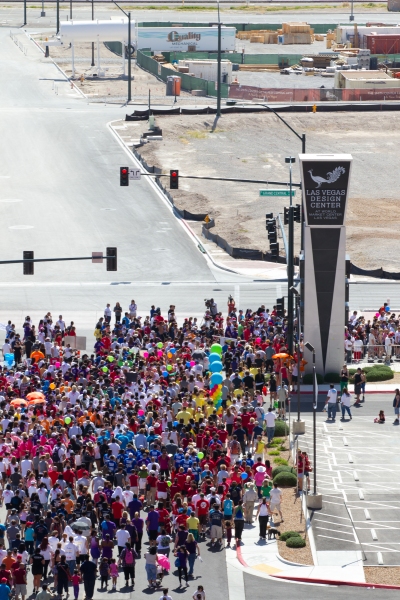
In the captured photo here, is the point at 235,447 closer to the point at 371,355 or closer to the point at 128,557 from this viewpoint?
the point at 128,557

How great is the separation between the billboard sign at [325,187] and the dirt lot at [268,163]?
20.9 metres

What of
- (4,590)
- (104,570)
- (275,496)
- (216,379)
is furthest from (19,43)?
(4,590)

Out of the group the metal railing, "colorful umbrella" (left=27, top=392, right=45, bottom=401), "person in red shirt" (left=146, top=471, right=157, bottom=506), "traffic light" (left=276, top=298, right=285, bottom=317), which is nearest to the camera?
"person in red shirt" (left=146, top=471, right=157, bottom=506)

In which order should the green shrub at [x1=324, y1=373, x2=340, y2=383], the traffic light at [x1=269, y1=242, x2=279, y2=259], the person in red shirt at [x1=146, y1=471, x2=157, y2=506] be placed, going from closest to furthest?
the person in red shirt at [x1=146, y1=471, x2=157, y2=506]
the green shrub at [x1=324, y1=373, x2=340, y2=383]
the traffic light at [x1=269, y1=242, x2=279, y2=259]

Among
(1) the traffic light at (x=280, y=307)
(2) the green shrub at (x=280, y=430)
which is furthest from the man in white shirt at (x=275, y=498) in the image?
(1) the traffic light at (x=280, y=307)

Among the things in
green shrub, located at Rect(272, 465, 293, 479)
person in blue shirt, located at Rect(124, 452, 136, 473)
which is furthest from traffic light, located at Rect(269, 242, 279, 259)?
person in blue shirt, located at Rect(124, 452, 136, 473)

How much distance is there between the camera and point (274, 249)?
6575cm

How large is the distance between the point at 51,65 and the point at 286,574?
104 meters

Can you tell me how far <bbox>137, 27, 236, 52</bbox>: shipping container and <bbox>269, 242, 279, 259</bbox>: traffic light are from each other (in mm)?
72668

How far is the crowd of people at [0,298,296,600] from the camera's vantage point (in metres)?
28.4

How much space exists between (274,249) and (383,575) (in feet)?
123

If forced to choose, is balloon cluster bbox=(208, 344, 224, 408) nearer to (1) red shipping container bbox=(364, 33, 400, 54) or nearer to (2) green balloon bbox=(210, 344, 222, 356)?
(2) green balloon bbox=(210, 344, 222, 356)

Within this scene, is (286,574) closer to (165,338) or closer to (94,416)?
(94,416)

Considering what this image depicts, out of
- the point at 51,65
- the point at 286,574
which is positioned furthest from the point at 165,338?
the point at 51,65
